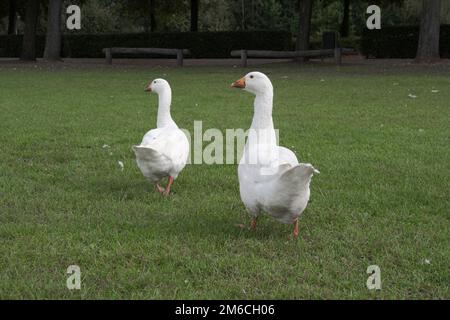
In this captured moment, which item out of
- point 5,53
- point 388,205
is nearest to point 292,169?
point 388,205

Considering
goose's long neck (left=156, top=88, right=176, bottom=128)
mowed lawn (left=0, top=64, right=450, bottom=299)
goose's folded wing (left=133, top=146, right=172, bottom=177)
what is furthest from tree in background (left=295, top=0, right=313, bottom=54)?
goose's folded wing (left=133, top=146, right=172, bottom=177)

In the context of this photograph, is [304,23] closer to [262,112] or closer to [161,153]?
[161,153]

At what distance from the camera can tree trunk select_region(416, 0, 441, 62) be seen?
24000 mm

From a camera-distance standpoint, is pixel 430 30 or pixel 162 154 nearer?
pixel 162 154

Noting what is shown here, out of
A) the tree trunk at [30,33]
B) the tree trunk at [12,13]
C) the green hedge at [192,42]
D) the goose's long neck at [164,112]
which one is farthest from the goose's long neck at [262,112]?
the tree trunk at [12,13]

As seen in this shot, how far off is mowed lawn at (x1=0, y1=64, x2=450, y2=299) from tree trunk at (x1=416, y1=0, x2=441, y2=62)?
594 inches

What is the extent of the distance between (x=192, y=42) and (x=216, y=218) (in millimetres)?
31353

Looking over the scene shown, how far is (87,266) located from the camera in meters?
3.76

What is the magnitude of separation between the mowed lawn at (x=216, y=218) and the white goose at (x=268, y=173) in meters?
0.26

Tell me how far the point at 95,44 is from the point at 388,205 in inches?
1333

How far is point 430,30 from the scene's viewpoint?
2398 centimetres

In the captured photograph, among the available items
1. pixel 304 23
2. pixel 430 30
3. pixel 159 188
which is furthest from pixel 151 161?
pixel 304 23

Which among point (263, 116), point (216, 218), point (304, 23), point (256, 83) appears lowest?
point (216, 218)
